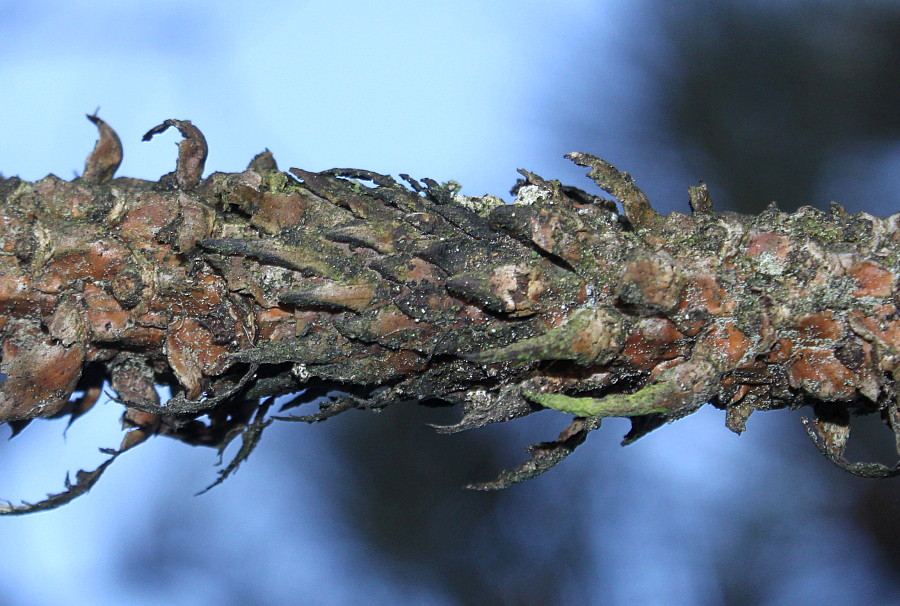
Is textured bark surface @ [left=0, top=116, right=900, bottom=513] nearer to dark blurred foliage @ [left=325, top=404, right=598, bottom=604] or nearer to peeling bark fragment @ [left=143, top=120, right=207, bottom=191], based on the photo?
peeling bark fragment @ [left=143, top=120, right=207, bottom=191]

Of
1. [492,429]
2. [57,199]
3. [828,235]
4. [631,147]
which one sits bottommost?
[57,199]

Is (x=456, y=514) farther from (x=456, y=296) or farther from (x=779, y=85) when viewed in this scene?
(x=456, y=296)

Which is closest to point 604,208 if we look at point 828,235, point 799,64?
point 828,235

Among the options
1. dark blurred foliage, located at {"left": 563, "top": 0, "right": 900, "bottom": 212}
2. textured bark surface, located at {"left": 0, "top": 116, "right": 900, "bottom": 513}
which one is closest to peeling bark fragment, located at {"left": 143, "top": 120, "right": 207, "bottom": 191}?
textured bark surface, located at {"left": 0, "top": 116, "right": 900, "bottom": 513}

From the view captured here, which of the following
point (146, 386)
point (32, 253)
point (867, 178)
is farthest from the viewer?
point (867, 178)

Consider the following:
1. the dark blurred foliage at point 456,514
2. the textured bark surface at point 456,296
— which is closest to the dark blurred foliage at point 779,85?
the dark blurred foliage at point 456,514

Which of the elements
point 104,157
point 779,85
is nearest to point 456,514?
point 779,85

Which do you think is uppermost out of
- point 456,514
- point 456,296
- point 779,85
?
point 779,85

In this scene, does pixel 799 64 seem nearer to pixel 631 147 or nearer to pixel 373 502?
pixel 631 147

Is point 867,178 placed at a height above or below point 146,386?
above

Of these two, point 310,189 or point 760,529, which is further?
point 760,529
